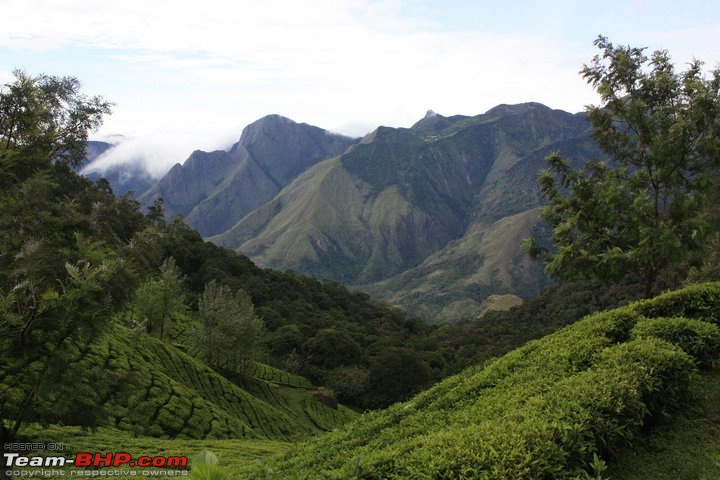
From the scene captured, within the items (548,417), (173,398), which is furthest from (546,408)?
(173,398)

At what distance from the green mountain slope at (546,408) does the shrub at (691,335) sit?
3 cm

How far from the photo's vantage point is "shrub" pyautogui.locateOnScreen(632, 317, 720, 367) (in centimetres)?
1115

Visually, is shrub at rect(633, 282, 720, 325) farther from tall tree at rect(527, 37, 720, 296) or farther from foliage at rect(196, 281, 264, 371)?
foliage at rect(196, 281, 264, 371)

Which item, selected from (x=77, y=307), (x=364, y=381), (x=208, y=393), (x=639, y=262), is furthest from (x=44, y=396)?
(x=364, y=381)

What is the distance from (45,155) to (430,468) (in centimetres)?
1597

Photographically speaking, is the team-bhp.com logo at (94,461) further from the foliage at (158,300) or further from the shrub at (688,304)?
the foliage at (158,300)

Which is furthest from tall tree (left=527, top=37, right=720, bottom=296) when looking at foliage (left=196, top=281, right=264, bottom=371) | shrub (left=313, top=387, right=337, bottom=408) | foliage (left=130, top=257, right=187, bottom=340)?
shrub (left=313, top=387, right=337, bottom=408)

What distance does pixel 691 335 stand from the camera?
11391 mm

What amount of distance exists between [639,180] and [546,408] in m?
13.6

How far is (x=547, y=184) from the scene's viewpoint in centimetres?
2197
